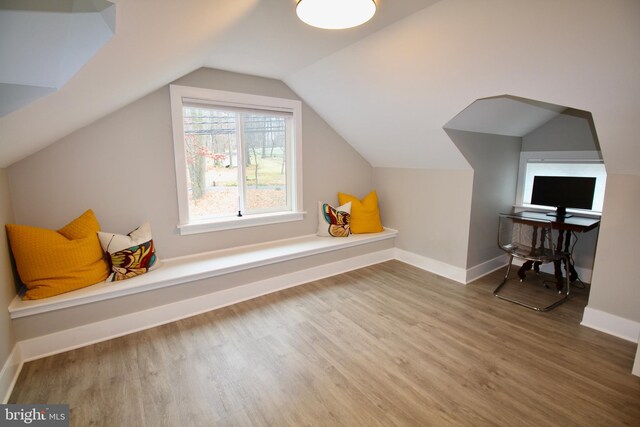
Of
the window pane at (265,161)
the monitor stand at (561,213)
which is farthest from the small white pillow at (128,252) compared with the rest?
the monitor stand at (561,213)

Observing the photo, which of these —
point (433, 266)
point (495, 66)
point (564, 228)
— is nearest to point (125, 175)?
point (495, 66)

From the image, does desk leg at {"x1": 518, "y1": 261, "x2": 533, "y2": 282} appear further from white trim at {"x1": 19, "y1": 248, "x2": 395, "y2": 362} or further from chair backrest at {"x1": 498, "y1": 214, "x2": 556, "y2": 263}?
white trim at {"x1": 19, "y1": 248, "x2": 395, "y2": 362}

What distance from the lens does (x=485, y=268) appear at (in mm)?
3521

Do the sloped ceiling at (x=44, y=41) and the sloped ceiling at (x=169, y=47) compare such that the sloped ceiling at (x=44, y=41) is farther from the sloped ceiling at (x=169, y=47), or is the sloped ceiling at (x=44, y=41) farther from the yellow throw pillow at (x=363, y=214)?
the yellow throw pillow at (x=363, y=214)

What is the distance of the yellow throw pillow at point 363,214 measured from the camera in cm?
390

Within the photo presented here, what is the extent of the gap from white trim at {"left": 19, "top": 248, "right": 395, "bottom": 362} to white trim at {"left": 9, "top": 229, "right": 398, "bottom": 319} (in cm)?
20

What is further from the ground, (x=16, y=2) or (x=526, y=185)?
(x=16, y=2)

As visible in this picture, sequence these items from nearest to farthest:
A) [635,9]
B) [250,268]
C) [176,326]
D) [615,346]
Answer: [635,9] → [615,346] → [176,326] → [250,268]

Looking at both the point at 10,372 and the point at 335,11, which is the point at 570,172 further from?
the point at 10,372

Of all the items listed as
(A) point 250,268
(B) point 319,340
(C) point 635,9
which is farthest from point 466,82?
(A) point 250,268

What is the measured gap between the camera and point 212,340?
2.24 m

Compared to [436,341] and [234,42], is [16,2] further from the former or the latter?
[436,341]

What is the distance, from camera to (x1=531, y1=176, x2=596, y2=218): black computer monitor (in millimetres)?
3002

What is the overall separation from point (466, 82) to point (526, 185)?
214 centimetres
